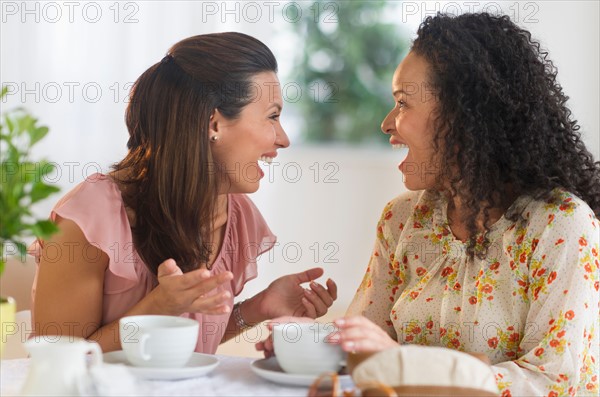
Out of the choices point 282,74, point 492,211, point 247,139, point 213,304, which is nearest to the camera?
point 213,304

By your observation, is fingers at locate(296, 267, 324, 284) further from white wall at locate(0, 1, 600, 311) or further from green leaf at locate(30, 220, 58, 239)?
white wall at locate(0, 1, 600, 311)

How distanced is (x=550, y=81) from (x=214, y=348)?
0.89m

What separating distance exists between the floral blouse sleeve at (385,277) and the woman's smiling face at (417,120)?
0.15 metres

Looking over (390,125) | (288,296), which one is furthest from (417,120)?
(288,296)

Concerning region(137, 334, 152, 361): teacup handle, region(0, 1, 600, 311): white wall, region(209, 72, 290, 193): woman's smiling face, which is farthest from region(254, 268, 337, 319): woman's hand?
region(0, 1, 600, 311): white wall

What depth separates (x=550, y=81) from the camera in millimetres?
1617

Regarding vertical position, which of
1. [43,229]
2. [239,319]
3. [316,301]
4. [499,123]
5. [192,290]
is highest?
[499,123]

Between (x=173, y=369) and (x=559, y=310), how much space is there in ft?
2.09

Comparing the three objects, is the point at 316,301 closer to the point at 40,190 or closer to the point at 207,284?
the point at 207,284

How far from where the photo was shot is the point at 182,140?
1726 millimetres

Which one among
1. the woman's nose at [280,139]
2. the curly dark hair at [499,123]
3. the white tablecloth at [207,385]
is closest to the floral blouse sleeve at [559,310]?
the curly dark hair at [499,123]

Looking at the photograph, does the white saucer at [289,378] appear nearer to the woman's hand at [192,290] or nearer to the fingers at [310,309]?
the woman's hand at [192,290]

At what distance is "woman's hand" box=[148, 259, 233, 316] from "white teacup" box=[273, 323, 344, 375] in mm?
130

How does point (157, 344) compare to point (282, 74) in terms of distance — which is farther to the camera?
point (282, 74)
